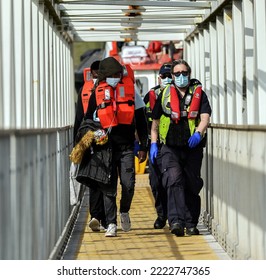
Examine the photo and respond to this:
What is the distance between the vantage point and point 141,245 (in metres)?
12.5

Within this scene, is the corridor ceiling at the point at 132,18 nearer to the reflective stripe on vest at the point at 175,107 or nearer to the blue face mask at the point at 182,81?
the blue face mask at the point at 182,81

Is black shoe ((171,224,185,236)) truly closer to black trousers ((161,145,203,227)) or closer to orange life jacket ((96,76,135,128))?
black trousers ((161,145,203,227))

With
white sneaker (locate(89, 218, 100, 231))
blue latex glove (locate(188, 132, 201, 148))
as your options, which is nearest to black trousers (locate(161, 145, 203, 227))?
blue latex glove (locate(188, 132, 201, 148))

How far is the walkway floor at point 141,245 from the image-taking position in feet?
37.9

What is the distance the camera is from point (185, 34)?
20406 mm

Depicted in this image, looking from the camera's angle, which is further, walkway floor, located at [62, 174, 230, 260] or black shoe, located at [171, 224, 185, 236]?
black shoe, located at [171, 224, 185, 236]

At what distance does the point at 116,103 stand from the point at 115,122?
25cm

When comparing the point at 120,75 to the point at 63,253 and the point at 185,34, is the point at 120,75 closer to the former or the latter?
the point at 63,253

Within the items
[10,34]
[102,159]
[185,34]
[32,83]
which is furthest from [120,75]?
[185,34]

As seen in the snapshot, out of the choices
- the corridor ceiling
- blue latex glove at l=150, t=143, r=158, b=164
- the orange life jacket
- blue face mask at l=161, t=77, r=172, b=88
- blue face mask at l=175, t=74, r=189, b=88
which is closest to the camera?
blue face mask at l=175, t=74, r=189, b=88

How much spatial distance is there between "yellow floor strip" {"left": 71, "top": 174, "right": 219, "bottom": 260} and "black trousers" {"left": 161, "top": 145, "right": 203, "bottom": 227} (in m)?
0.31

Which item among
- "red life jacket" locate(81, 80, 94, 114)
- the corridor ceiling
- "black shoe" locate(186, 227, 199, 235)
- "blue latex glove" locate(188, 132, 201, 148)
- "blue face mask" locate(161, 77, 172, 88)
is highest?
the corridor ceiling

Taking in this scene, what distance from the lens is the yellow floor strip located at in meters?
11.5

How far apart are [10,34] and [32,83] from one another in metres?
2.24
